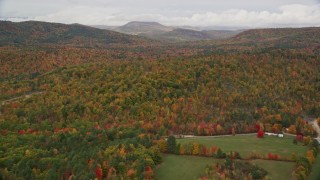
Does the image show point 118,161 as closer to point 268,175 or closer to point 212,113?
point 268,175

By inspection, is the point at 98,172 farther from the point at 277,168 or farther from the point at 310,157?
the point at 310,157

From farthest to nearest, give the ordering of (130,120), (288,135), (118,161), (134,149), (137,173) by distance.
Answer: (130,120), (288,135), (134,149), (118,161), (137,173)

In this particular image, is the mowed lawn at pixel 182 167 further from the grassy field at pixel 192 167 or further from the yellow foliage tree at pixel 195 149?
the yellow foliage tree at pixel 195 149

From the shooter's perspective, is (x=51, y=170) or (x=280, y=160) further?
(x=280, y=160)

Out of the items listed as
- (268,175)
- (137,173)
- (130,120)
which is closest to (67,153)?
(137,173)

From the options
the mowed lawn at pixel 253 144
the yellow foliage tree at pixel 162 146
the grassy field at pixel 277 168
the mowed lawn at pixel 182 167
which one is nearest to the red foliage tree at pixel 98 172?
the mowed lawn at pixel 182 167

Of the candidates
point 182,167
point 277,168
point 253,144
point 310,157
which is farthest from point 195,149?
point 310,157

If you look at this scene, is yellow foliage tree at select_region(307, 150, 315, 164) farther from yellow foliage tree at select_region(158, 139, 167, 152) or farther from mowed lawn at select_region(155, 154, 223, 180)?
yellow foliage tree at select_region(158, 139, 167, 152)
